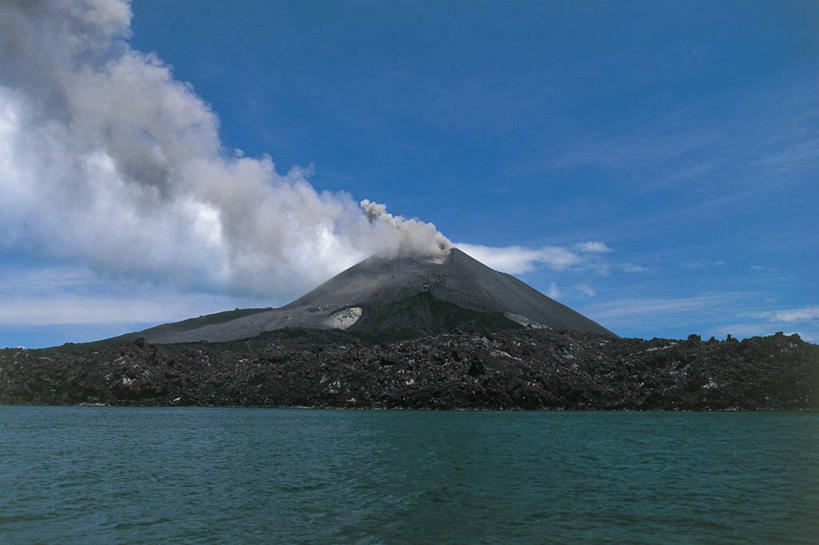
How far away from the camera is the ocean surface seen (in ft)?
89.0

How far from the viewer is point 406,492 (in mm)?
38125

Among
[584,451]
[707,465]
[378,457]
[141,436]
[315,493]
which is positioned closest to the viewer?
[315,493]

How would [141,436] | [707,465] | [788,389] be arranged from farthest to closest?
[788,389] → [141,436] → [707,465]

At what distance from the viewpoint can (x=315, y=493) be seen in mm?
37250

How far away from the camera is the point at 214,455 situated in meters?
59.2

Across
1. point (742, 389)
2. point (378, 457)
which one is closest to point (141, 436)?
point (378, 457)

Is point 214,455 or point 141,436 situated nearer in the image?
point 214,455

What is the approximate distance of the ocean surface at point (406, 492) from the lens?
89.0 ft

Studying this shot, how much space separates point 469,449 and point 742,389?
15522cm

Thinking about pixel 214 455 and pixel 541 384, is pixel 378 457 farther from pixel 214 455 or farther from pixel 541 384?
pixel 541 384

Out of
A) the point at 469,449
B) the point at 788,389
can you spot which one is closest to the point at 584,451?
the point at 469,449

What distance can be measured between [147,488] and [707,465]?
48.3 meters

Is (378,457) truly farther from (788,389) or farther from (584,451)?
(788,389)

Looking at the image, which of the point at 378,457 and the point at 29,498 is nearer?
the point at 29,498
